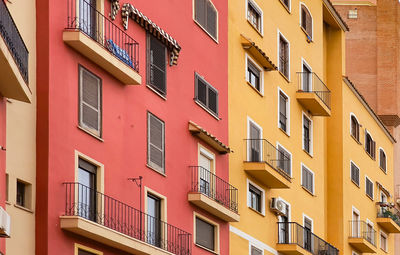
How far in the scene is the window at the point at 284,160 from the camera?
47031 mm

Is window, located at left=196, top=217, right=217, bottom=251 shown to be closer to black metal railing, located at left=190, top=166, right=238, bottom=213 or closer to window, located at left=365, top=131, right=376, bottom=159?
black metal railing, located at left=190, top=166, right=238, bottom=213

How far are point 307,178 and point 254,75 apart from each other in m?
7.00

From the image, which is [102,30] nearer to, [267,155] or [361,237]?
[267,155]

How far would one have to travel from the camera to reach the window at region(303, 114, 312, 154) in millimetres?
52250

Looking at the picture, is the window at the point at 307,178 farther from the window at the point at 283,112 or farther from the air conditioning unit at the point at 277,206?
the air conditioning unit at the point at 277,206

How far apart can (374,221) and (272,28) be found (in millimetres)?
16571

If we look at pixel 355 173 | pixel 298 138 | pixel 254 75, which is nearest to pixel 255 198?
pixel 254 75

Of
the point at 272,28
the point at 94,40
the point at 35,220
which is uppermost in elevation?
the point at 272,28

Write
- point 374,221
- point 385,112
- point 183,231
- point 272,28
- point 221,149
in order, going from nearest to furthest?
point 183,231 < point 221,149 < point 272,28 < point 374,221 < point 385,112

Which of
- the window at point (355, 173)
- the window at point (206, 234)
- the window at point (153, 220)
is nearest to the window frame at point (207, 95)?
the window at point (206, 234)

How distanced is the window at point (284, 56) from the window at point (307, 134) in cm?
284

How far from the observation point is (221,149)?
41.2 metres

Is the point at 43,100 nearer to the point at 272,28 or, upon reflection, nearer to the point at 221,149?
the point at 221,149

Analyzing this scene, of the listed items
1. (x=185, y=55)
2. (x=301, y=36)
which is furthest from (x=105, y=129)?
(x=301, y=36)
